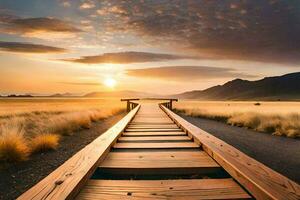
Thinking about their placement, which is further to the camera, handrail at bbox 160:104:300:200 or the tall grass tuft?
the tall grass tuft

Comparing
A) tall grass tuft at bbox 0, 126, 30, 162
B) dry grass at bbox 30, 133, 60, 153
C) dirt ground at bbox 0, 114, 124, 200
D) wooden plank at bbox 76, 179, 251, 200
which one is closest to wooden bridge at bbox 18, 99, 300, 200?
wooden plank at bbox 76, 179, 251, 200

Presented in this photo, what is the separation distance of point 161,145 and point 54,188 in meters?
2.61

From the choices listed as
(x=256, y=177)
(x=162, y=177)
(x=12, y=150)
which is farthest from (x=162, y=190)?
(x=12, y=150)

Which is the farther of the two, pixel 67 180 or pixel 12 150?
pixel 12 150

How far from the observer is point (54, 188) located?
2.09 m

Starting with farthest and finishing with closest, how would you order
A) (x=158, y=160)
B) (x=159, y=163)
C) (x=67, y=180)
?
(x=158, y=160) → (x=159, y=163) → (x=67, y=180)

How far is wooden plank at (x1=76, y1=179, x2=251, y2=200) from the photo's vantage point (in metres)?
2.23

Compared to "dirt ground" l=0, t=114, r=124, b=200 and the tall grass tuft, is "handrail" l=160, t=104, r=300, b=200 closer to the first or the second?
"dirt ground" l=0, t=114, r=124, b=200

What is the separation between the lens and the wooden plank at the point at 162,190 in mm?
2234

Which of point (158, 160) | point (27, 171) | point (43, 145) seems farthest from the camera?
point (43, 145)

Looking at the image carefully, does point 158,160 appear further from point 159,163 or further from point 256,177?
point 256,177

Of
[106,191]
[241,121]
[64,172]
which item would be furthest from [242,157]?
[241,121]

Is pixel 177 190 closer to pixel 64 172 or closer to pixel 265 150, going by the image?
pixel 64 172

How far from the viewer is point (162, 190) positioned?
7.84 feet
